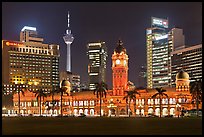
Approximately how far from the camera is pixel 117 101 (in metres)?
179

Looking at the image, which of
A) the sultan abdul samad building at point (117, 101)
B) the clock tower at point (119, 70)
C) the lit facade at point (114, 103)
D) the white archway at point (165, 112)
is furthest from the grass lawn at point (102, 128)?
the clock tower at point (119, 70)

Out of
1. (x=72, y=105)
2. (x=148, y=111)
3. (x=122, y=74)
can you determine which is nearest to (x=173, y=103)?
(x=148, y=111)

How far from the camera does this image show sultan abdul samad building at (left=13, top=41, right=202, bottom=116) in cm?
16675

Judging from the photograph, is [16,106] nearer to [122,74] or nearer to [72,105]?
[72,105]

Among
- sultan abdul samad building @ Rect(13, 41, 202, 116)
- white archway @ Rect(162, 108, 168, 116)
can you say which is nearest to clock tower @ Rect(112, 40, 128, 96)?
sultan abdul samad building @ Rect(13, 41, 202, 116)

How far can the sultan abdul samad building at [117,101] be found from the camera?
166750 mm

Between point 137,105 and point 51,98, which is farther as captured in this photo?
point 51,98

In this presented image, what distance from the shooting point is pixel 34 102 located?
19412 centimetres

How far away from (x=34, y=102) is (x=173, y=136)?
159601mm

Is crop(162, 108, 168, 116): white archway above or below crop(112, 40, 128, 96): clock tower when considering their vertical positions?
below

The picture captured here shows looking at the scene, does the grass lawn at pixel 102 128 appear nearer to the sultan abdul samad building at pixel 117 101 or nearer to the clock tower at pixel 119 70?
the sultan abdul samad building at pixel 117 101

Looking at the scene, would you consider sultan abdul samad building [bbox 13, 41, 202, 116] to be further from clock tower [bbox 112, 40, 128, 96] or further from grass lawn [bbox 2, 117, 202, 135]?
grass lawn [bbox 2, 117, 202, 135]

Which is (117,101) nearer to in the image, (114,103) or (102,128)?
(114,103)

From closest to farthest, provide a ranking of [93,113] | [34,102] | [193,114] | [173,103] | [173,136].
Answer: [173,136], [193,114], [173,103], [93,113], [34,102]
